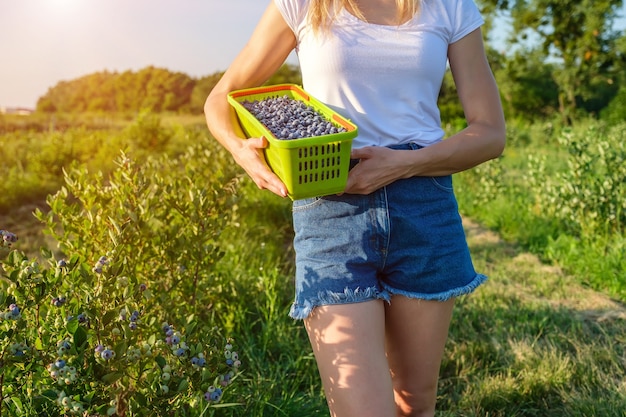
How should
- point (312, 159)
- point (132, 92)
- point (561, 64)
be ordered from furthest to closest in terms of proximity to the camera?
point (561, 64), point (132, 92), point (312, 159)

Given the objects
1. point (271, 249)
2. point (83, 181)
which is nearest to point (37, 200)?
point (271, 249)

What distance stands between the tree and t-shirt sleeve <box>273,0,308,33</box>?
59.1 feet

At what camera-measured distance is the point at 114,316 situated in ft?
5.52

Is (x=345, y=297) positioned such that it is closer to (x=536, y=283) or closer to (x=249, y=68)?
(x=249, y=68)

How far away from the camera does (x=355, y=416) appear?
1612mm

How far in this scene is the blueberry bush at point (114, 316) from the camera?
1588 millimetres

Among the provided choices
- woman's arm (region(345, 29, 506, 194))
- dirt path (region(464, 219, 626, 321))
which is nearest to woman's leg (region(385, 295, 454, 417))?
woman's arm (region(345, 29, 506, 194))

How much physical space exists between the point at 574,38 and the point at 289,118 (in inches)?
768

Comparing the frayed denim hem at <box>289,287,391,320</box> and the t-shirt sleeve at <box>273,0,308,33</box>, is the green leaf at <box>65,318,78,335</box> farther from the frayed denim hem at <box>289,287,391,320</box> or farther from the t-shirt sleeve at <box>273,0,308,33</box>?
the t-shirt sleeve at <box>273,0,308,33</box>

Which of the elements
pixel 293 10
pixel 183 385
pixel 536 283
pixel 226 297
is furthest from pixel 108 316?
pixel 536 283

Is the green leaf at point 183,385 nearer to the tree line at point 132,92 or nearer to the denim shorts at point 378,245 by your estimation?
the denim shorts at point 378,245

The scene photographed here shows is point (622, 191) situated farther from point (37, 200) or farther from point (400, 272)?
point (37, 200)

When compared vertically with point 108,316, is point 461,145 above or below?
above

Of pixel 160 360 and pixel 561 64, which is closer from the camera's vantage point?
pixel 160 360
